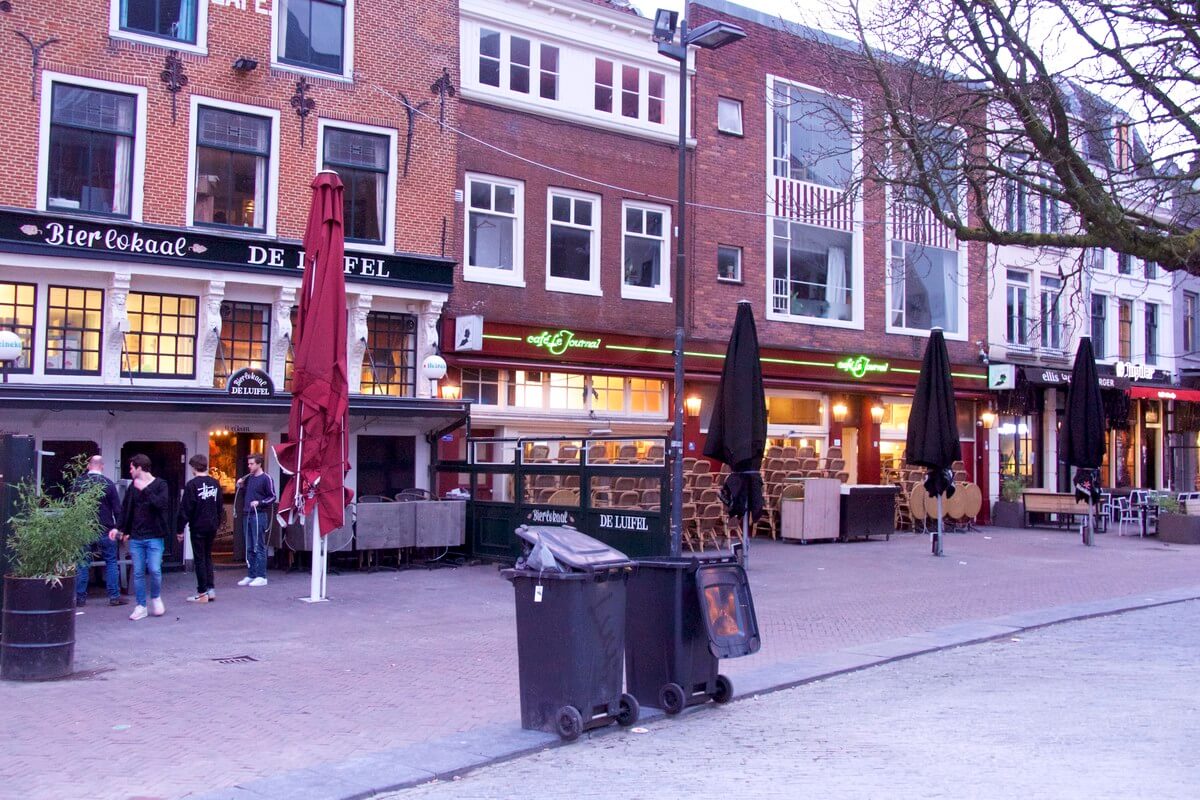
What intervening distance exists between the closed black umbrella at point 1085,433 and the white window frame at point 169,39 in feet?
56.0

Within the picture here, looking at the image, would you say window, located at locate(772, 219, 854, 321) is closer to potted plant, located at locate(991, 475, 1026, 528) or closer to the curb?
potted plant, located at locate(991, 475, 1026, 528)

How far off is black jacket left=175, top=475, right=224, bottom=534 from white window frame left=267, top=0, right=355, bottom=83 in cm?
761

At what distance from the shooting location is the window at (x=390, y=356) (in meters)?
18.8

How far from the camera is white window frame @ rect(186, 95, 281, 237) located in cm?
1711

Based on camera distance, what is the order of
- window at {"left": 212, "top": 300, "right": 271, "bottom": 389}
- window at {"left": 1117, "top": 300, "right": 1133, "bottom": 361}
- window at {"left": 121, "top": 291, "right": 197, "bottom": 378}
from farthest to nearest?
window at {"left": 1117, "top": 300, "right": 1133, "bottom": 361} → window at {"left": 212, "top": 300, "right": 271, "bottom": 389} → window at {"left": 121, "top": 291, "right": 197, "bottom": 378}

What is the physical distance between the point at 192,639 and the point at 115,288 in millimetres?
6898

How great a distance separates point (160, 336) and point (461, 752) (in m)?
11.5

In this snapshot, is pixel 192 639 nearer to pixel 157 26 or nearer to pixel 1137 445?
pixel 157 26

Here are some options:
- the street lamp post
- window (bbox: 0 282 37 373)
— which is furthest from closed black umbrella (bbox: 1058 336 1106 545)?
window (bbox: 0 282 37 373)

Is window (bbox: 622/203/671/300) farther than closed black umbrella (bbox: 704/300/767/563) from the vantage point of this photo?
Yes

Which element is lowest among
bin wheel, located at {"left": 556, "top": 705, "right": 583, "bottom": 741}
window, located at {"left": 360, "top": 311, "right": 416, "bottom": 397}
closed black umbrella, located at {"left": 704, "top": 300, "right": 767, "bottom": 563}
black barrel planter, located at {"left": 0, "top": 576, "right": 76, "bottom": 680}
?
bin wheel, located at {"left": 556, "top": 705, "right": 583, "bottom": 741}

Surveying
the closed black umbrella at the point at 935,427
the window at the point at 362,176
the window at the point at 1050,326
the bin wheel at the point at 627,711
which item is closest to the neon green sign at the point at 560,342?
the window at the point at 362,176

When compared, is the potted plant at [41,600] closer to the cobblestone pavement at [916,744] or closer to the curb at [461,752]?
the curb at [461,752]

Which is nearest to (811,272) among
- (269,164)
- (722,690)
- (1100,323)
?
(1100,323)
